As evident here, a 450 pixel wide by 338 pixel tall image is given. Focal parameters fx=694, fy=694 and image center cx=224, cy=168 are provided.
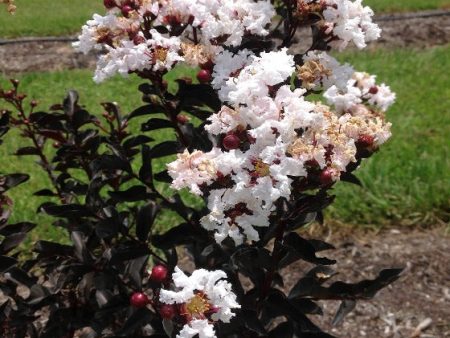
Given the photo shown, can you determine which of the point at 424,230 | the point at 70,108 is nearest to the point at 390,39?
the point at 424,230

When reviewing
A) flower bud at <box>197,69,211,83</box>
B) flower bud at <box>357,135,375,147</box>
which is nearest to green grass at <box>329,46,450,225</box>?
flower bud at <box>197,69,211,83</box>

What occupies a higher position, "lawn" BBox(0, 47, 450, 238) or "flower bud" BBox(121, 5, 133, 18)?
"flower bud" BBox(121, 5, 133, 18)

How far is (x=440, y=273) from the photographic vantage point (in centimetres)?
291

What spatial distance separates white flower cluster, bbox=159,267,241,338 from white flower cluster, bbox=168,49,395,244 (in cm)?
11

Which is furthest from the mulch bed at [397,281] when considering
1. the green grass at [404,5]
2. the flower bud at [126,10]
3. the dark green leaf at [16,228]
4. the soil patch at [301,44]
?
the green grass at [404,5]

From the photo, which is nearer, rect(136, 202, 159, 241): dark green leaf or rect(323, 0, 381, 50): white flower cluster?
rect(323, 0, 381, 50): white flower cluster

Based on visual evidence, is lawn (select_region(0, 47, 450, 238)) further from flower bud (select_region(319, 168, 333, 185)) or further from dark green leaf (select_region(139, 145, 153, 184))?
flower bud (select_region(319, 168, 333, 185))

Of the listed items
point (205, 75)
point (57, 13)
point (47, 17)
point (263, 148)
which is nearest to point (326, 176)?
point (263, 148)

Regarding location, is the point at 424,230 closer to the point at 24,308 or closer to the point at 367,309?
the point at 367,309

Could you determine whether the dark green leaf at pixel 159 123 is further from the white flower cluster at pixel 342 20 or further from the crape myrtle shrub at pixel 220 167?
the white flower cluster at pixel 342 20

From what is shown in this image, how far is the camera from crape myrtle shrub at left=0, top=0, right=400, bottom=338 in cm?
127

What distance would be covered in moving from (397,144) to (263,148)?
10.5ft

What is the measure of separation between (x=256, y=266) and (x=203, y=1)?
622 mm

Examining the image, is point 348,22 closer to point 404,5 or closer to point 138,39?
point 138,39
